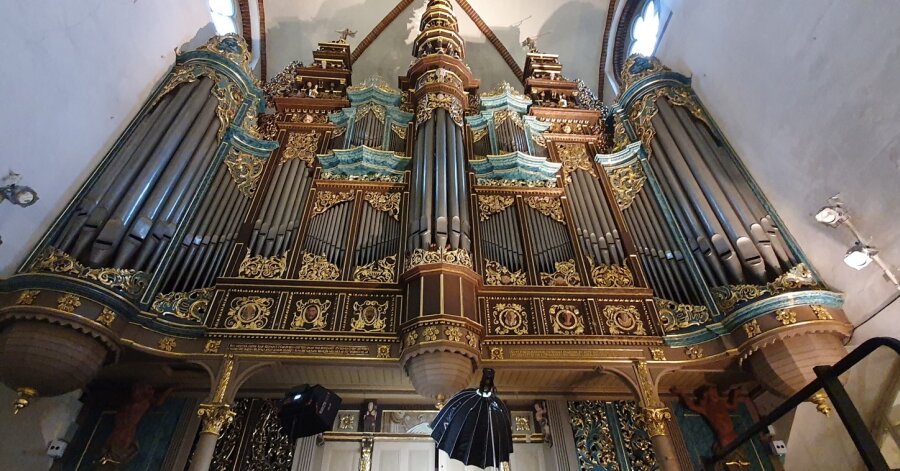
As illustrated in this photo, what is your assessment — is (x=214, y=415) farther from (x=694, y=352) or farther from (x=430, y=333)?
(x=694, y=352)

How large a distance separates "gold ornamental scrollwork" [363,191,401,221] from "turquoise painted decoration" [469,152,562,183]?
4.46 ft

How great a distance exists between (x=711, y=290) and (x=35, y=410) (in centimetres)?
753

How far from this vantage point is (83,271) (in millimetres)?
4852

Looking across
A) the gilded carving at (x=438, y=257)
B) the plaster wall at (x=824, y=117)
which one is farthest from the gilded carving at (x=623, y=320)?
the plaster wall at (x=824, y=117)

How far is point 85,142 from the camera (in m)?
5.82

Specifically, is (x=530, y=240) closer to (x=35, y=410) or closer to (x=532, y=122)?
(x=532, y=122)

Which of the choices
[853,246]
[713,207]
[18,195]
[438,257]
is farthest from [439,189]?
[853,246]

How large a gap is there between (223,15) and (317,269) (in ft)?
22.9

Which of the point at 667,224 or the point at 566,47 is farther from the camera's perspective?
the point at 566,47

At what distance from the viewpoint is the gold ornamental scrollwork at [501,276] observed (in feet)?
19.6

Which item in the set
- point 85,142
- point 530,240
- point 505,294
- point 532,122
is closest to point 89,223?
point 85,142

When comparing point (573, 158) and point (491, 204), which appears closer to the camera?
point (491, 204)

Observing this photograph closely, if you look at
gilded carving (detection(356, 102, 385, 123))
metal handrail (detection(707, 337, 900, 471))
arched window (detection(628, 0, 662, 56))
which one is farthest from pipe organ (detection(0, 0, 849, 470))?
metal handrail (detection(707, 337, 900, 471))

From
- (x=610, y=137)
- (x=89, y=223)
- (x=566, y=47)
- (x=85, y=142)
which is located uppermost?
(x=566, y=47)
